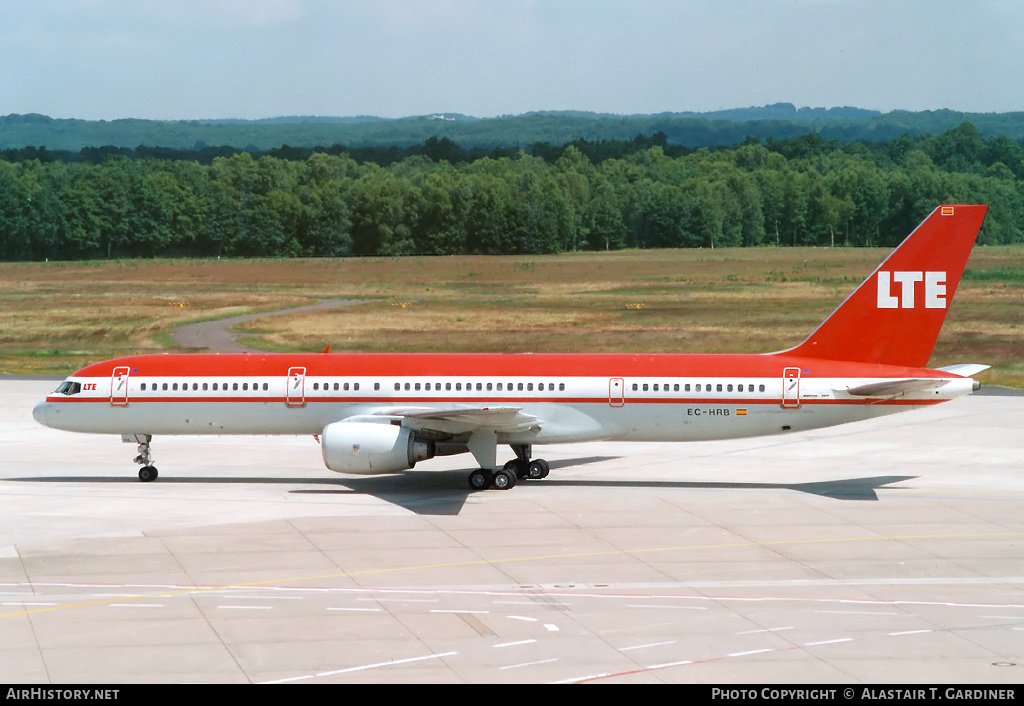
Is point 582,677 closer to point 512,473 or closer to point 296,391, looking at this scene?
point 512,473

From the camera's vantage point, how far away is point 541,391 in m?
36.8

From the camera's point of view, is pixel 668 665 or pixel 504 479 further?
pixel 504 479

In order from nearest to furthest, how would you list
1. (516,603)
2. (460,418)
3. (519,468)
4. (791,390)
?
(516,603), (460,418), (791,390), (519,468)

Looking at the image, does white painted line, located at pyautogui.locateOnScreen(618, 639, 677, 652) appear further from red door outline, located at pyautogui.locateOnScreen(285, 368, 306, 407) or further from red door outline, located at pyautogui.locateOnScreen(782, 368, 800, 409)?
red door outline, located at pyautogui.locateOnScreen(285, 368, 306, 407)

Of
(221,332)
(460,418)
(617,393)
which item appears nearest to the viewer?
(460,418)

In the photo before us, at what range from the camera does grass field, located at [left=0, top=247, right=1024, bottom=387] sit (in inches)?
3152

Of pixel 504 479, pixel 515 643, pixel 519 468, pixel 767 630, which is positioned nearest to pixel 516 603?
pixel 515 643

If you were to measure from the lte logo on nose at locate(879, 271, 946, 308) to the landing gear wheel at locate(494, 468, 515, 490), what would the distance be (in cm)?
1193

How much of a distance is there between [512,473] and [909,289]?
1278cm

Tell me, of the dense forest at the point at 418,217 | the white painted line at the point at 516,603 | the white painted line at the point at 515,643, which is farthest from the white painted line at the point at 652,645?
the dense forest at the point at 418,217

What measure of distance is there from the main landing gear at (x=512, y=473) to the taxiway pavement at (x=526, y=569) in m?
0.47

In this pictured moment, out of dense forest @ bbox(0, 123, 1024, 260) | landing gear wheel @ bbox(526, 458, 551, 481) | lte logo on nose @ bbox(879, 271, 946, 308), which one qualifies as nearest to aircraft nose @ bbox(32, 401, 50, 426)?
landing gear wheel @ bbox(526, 458, 551, 481)

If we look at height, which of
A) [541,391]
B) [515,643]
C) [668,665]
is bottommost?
[515,643]

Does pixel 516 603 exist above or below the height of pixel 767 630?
below
